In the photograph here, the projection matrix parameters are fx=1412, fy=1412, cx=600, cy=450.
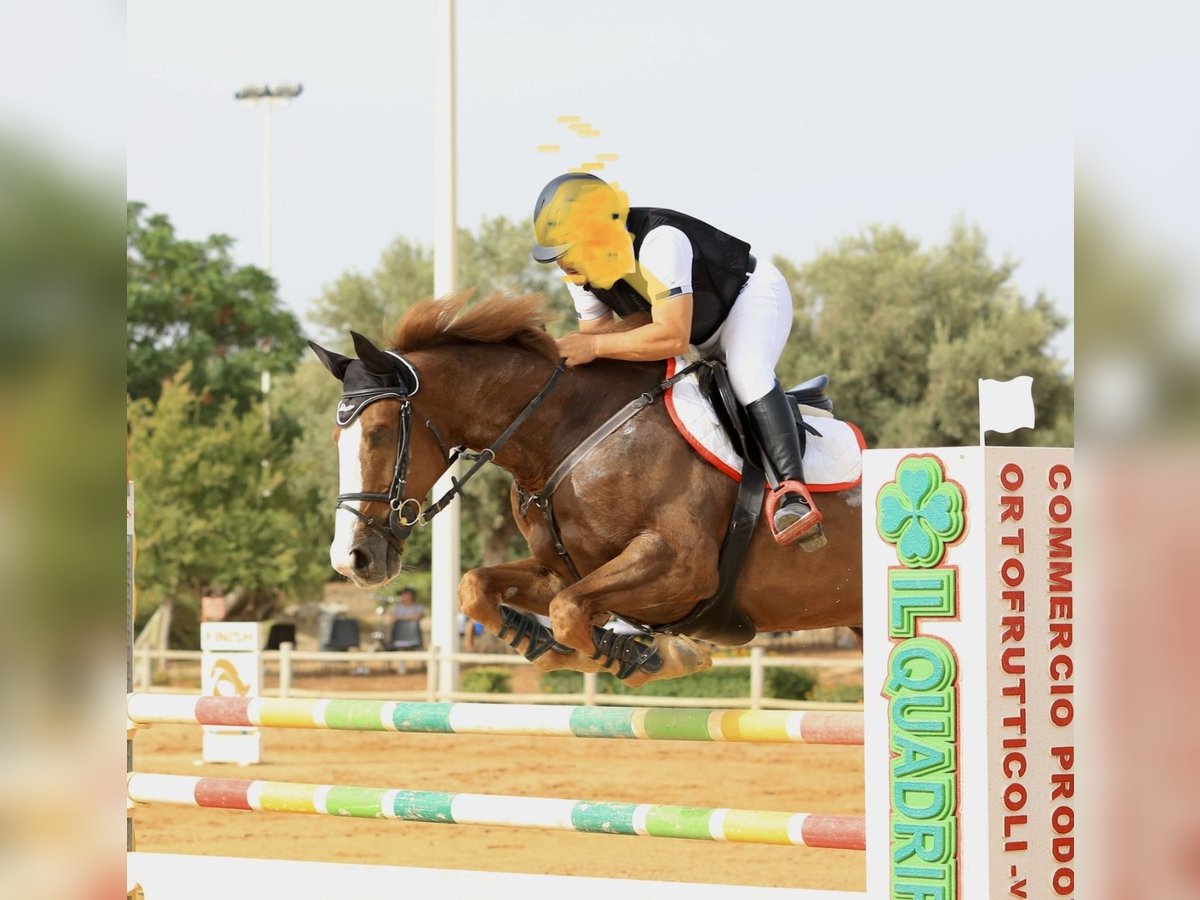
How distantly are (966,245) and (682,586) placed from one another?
91.3 ft

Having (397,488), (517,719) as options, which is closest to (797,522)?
(517,719)

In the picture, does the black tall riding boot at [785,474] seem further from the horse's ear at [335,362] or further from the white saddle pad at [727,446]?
the horse's ear at [335,362]

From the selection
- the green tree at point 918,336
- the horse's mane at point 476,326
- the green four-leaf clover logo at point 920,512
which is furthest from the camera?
the green tree at point 918,336

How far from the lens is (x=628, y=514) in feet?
13.3

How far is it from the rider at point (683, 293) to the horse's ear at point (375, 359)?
1.81 feet

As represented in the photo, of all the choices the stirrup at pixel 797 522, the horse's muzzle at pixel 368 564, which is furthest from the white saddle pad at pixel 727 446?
the horse's muzzle at pixel 368 564

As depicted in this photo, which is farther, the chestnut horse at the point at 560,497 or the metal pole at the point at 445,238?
the metal pole at the point at 445,238

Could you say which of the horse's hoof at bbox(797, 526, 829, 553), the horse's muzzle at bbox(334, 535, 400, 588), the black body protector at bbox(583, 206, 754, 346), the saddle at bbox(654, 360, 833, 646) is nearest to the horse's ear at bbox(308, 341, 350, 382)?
the horse's muzzle at bbox(334, 535, 400, 588)

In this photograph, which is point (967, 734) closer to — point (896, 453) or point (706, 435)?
point (896, 453)

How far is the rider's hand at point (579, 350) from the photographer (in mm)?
4270

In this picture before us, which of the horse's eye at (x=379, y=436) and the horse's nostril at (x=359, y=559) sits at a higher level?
the horse's eye at (x=379, y=436)

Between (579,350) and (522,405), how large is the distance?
0.24 m

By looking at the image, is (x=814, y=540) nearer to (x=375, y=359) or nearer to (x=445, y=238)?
(x=375, y=359)
